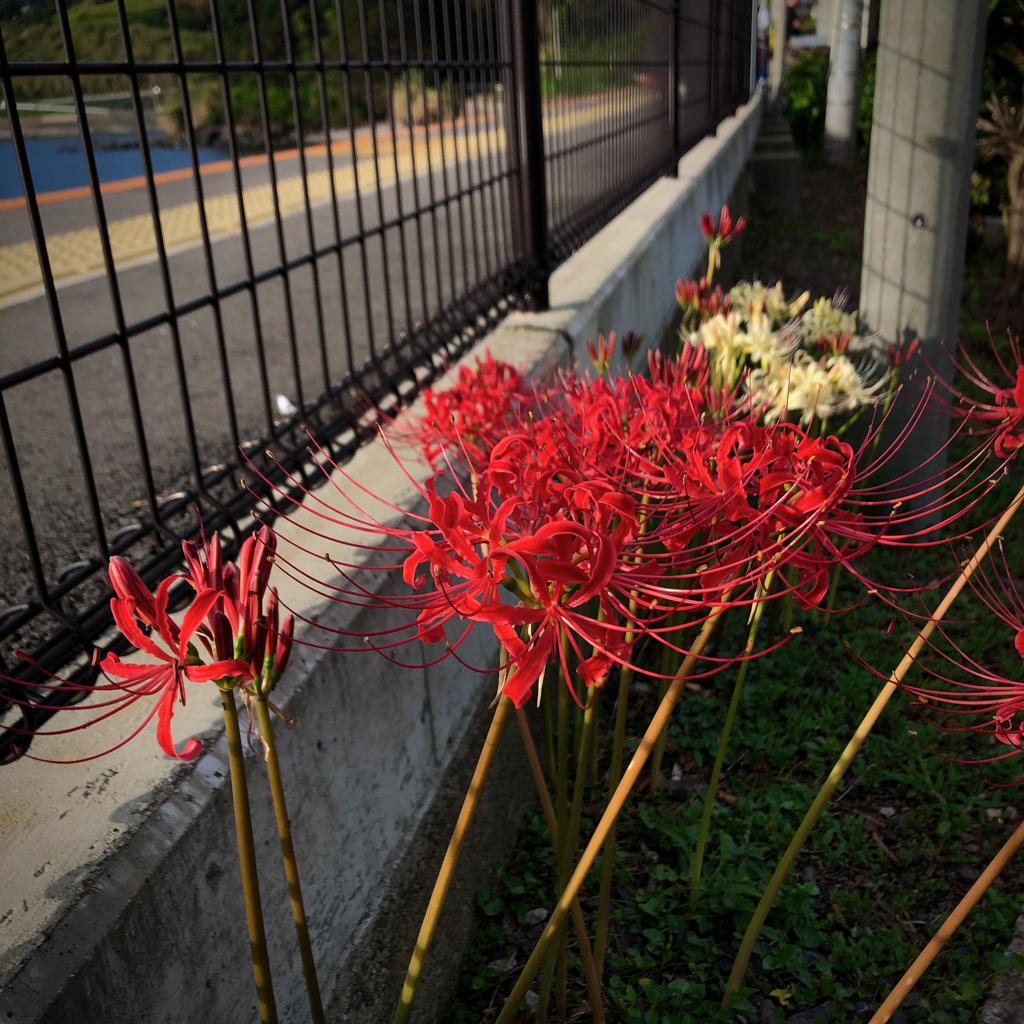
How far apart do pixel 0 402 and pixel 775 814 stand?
1.95 meters

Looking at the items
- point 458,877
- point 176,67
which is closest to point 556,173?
point 176,67

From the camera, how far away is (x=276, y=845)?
1501 millimetres

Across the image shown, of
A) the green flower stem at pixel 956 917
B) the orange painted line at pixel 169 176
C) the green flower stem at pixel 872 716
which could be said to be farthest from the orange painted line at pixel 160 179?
the green flower stem at pixel 956 917

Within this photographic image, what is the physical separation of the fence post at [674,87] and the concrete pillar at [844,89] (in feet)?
25.1

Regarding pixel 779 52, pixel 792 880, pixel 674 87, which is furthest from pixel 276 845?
pixel 779 52

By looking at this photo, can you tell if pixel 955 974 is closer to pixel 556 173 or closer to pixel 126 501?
pixel 126 501

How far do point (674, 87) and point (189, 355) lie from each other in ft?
14.7

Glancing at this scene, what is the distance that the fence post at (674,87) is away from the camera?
7430mm

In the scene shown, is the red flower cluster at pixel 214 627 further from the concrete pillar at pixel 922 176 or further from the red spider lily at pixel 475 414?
the concrete pillar at pixel 922 176

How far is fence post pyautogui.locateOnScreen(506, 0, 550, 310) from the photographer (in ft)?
12.0

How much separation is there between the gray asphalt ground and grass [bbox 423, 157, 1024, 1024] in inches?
52.2

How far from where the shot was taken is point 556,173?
4.49 metres

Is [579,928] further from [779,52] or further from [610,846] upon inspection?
[779,52]

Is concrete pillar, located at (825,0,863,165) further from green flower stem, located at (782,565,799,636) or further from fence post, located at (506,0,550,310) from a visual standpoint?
green flower stem, located at (782,565,799,636)
